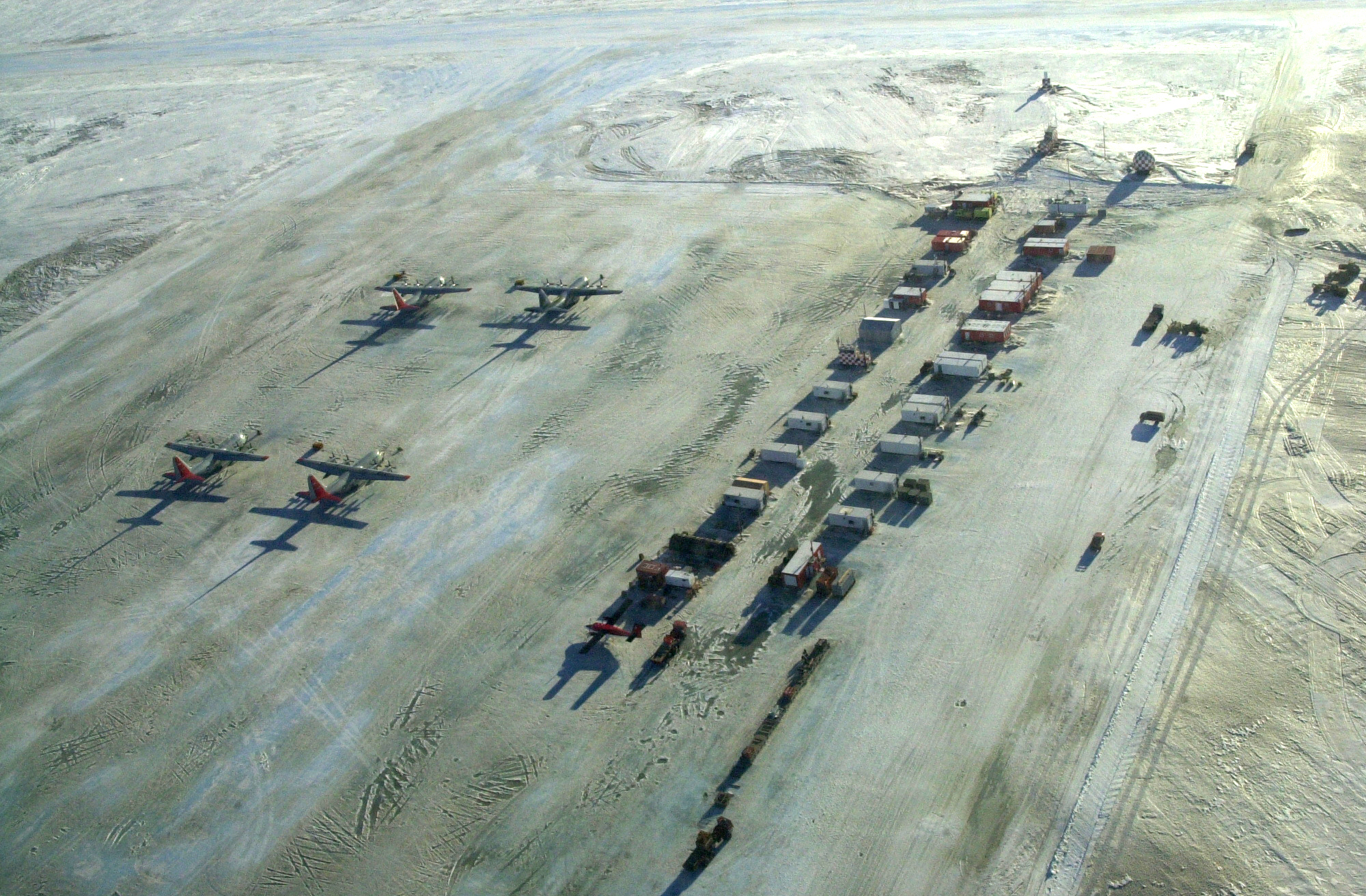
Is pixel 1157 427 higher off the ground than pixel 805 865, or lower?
higher

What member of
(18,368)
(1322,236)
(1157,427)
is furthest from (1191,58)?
(18,368)

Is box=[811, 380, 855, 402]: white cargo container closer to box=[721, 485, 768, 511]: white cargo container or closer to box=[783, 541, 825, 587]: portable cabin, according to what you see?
box=[721, 485, 768, 511]: white cargo container

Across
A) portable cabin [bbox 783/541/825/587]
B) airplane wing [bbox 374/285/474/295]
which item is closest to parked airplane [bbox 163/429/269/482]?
airplane wing [bbox 374/285/474/295]

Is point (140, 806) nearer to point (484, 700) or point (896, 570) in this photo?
point (484, 700)

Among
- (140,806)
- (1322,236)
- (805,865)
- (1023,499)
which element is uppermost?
(1322,236)

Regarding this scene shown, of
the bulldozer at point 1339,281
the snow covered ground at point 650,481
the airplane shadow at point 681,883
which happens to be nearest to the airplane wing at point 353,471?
the snow covered ground at point 650,481

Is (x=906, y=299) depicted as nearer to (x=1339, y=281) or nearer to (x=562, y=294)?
(x=562, y=294)
